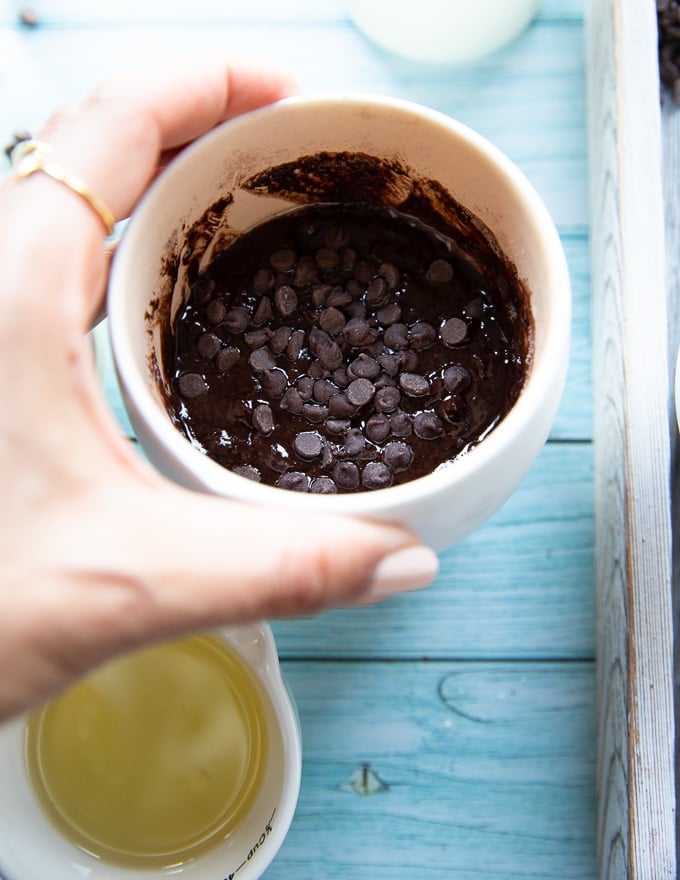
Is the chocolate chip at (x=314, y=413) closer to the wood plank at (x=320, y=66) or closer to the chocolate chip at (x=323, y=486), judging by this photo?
the chocolate chip at (x=323, y=486)

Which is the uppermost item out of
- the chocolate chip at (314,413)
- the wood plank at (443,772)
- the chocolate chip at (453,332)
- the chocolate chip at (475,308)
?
the chocolate chip at (475,308)

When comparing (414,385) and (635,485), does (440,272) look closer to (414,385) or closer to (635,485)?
(414,385)

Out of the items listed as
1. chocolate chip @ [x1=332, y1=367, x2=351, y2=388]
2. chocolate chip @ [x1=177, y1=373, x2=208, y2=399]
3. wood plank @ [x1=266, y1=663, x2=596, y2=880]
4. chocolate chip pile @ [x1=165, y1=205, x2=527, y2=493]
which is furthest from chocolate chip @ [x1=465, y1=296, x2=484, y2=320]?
wood plank @ [x1=266, y1=663, x2=596, y2=880]

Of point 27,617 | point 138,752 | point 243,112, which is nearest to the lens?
point 27,617

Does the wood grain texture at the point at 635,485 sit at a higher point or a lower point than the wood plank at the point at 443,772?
higher

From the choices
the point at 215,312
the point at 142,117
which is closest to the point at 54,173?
the point at 142,117

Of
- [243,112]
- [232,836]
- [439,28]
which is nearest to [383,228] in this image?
[243,112]

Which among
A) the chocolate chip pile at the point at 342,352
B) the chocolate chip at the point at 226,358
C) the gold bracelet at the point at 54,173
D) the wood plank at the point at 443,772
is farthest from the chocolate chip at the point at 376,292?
the wood plank at the point at 443,772

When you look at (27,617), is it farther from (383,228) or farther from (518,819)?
(518,819)
